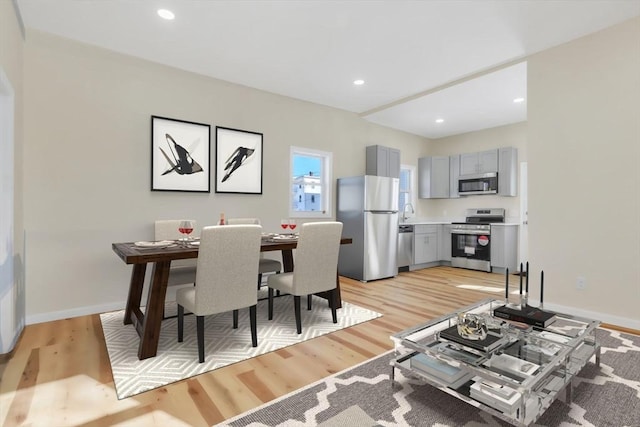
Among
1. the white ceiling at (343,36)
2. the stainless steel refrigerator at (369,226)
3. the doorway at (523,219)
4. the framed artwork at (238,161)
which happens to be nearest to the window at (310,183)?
the stainless steel refrigerator at (369,226)

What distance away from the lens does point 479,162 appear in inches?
233

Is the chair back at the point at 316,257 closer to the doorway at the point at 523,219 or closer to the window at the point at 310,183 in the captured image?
the window at the point at 310,183

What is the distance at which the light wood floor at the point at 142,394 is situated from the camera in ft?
5.29

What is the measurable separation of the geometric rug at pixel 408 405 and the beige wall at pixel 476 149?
4.19m

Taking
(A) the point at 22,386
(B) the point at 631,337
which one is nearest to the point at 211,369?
(A) the point at 22,386

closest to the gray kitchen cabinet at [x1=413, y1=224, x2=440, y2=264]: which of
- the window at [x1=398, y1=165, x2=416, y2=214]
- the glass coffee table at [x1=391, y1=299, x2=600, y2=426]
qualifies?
the window at [x1=398, y1=165, x2=416, y2=214]

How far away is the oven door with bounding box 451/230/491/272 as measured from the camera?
217 inches

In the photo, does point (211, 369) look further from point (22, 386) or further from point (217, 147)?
point (217, 147)

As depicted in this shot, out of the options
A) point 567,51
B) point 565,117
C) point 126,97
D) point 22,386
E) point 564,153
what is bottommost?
point 22,386

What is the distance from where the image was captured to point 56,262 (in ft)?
9.94

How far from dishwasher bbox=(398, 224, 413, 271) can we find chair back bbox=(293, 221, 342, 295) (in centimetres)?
275

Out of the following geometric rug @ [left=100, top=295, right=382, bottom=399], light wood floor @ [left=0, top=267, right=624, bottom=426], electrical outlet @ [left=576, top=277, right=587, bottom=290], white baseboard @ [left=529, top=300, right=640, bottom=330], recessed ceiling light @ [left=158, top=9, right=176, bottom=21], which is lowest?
light wood floor @ [left=0, top=267, right=624, bottom=426]

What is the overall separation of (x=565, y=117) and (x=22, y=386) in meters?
→ 4.77

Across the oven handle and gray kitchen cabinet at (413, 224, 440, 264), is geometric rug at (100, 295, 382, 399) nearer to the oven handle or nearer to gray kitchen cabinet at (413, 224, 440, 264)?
gray kitchen cabinet at (413, 224, 440, 264)
